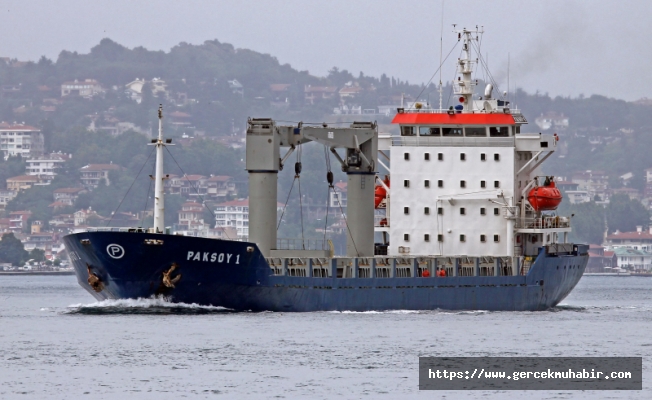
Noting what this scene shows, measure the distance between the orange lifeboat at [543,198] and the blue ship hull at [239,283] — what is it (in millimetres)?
2788

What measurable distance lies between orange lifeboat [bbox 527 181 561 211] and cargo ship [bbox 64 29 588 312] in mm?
48

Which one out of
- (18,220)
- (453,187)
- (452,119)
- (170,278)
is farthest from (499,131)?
(18,220)

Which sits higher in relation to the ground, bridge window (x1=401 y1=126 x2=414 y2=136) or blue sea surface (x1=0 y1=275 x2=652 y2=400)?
bridge window (x1=401 y1=126 x2=414 y2=136)

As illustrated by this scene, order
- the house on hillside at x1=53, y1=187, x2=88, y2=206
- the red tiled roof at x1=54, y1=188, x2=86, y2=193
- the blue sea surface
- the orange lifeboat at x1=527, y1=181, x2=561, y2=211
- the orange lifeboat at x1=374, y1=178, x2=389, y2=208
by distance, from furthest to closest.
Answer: the red tiled roof at x1=54, y1=188, x2=86, y2=193 < the house on hillside at x1=53, y1=187, x2=88, y2=206 < the orange lifeboat at x1=374, y1=178, x2=389, y2=208 < the orange lifeboat at x1=527, y1=181, x2=561, y2=211 < the blue sea surface

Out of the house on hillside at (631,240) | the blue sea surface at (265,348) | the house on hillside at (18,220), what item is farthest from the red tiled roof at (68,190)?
the blue sea surface at (265,348)

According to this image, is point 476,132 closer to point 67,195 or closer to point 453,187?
point 453,187

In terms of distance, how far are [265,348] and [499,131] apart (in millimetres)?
19377

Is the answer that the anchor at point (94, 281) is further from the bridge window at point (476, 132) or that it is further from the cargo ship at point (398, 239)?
the bridge window at point (476, 132)

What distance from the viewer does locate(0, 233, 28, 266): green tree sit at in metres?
151

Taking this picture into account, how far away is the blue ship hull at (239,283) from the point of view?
4847 cm

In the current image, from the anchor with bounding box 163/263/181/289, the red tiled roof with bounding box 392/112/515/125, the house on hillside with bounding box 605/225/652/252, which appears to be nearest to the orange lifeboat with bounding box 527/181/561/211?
the red tiled roof with bounding box 392/112/515/125

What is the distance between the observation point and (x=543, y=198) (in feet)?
192

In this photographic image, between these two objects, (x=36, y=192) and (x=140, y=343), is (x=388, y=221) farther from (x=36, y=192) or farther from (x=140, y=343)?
(x=36, y=192)

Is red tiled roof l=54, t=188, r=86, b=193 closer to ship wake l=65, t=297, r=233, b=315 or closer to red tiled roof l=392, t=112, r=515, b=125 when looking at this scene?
red tiled roof l=392, t=112, r=515, b=125
